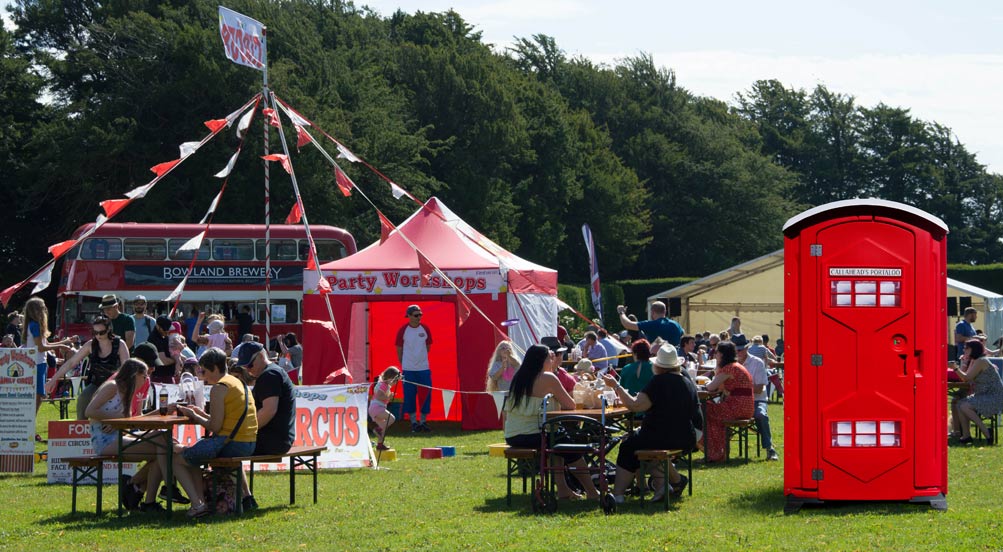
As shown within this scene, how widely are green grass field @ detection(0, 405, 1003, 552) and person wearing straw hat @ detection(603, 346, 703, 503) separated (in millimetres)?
352

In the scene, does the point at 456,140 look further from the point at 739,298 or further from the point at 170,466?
the point at 170,466

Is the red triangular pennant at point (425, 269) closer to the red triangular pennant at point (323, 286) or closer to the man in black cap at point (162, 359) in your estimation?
the red triangular pennant at point (323, 286)

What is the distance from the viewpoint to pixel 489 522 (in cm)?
880

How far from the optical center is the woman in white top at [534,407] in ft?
32.2

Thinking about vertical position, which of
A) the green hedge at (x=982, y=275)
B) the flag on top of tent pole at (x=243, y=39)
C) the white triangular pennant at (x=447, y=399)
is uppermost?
the flag on top of tent pole at (x=243, y=39)

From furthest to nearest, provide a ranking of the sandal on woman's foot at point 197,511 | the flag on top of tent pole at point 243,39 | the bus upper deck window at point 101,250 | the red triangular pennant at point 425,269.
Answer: the bus upper deck window at point 101,250
the flag on top of tent pole at point 243,39
the red triangular pennant at point 425,269
the sandal on woman's foot at point 197,511

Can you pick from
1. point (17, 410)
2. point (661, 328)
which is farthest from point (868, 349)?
point (17, 410)

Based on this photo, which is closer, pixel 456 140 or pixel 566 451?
pixel 566 451

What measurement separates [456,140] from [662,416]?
41.6 m

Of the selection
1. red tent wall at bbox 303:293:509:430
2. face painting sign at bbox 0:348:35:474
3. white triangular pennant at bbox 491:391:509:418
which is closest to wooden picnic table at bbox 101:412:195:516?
face painting sign at bbox 0:348:35:474

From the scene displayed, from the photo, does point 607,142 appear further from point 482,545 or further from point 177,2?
point 482,545

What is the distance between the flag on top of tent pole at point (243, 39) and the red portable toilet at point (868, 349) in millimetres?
10585

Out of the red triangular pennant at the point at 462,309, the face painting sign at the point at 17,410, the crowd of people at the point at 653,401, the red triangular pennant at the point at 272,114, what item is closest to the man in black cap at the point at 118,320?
the face painting sign at the point at 17,410

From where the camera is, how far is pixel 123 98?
124 feet
